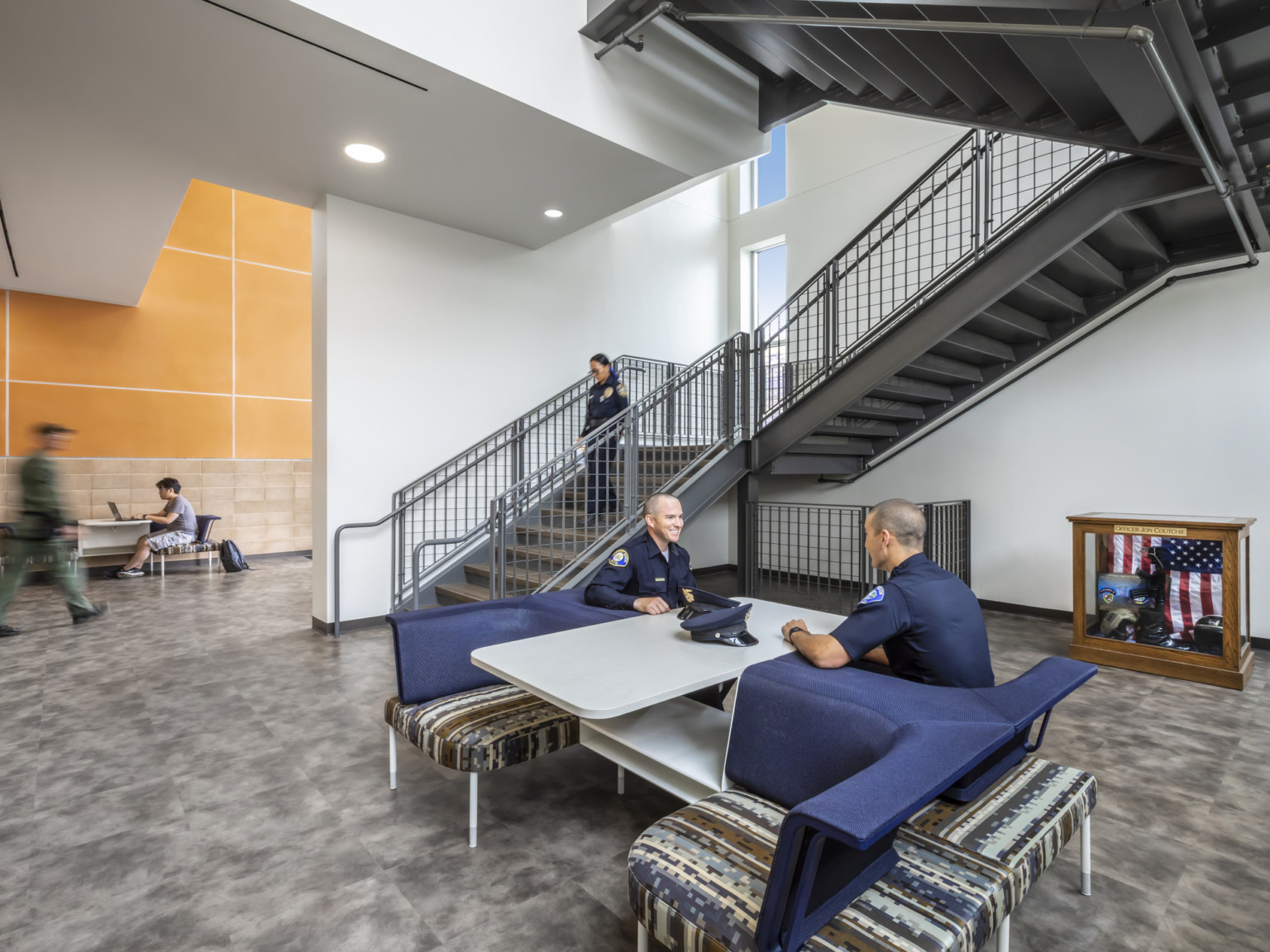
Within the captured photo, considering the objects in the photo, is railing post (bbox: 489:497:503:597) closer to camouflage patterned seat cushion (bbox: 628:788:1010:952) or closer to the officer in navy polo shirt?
the officer in navy polo shirt

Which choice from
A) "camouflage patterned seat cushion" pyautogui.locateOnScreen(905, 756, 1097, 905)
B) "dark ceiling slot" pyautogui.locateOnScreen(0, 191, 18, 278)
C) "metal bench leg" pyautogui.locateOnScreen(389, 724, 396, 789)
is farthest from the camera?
"dark ceiling slot" pyautogui.locateOnScreen(0, 191, 18, 278)

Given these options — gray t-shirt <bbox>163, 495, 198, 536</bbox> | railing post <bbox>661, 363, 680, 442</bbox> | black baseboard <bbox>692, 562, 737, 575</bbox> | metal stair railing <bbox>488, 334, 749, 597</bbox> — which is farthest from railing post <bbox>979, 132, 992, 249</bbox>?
gray t-shirt <bbox>163, 495, 198, 536</bbox>

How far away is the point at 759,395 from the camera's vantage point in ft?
18.5

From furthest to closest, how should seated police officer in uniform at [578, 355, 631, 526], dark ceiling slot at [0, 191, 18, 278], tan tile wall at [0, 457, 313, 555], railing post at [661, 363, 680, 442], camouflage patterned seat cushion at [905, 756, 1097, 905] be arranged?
tan tile wall at [0, 457, 313, 555] → seated police officer in uniform at [578, 355, 631, 526] → railing post at [661, 363, 680, 442] → dark ceiling slot at [0, 191, 18, 278] → camouflage patterned seat cushion at [905, 756, 1097, 905]

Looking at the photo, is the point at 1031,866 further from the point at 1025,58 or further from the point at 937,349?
the point at 937,349

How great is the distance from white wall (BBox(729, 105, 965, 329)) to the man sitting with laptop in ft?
27.4

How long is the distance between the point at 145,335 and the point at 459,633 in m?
8.76

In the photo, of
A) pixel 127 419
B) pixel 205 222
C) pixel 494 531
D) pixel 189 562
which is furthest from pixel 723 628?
pixel 205 222

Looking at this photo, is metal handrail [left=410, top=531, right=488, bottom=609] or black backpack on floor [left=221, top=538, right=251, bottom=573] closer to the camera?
metal handrail [left=410, top=531, right=488, bottom=609]

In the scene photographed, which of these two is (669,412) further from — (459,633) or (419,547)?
(459,633)

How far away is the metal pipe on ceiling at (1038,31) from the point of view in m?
2.20

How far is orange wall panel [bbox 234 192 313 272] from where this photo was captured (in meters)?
9.38

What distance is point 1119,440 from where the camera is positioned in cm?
541

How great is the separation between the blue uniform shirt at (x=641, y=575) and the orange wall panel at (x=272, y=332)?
8.24 m
